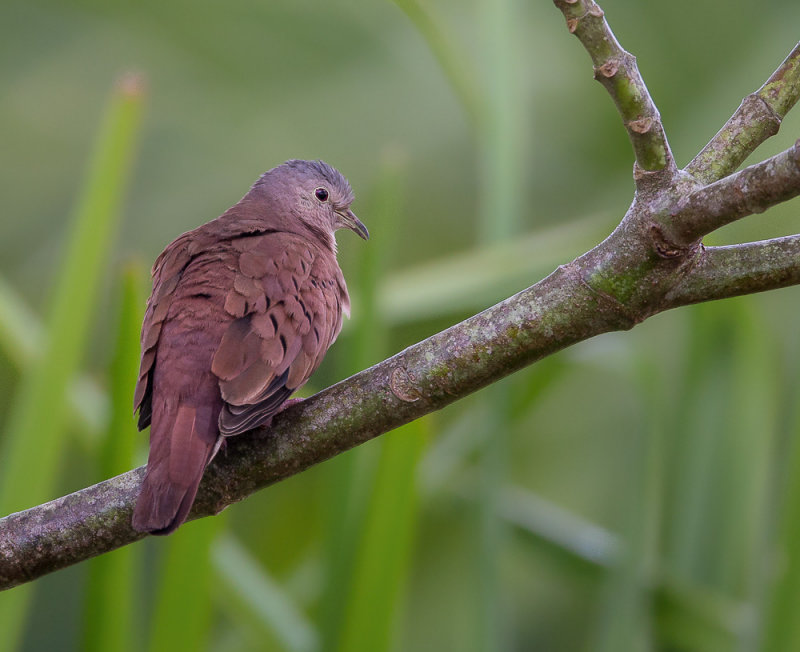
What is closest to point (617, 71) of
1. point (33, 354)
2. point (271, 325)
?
point (271, 325)

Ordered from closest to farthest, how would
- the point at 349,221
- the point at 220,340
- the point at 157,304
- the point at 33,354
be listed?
the point at 220,340
the point at 157,304
the point at 33,354
the point at 349,221

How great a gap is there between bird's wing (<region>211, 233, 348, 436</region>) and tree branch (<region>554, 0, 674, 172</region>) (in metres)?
0.79

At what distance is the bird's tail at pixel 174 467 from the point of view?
1605 mm

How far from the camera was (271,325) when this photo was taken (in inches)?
77.4

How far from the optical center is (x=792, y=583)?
211 cm

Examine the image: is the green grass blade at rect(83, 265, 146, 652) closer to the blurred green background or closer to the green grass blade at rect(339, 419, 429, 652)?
the blurred green background

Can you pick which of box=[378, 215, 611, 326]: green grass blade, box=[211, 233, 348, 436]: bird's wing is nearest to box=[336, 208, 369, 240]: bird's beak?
box=[378, 215, 611, 326]: green grass blade

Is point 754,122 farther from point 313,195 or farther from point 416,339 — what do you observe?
point 416,339

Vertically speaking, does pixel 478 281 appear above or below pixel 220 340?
above

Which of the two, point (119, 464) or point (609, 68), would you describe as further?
point (119, 464)

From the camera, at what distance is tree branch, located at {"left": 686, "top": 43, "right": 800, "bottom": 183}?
5.38 feet

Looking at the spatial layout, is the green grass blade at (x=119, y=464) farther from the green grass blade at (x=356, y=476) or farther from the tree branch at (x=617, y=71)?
the tree branch at (x=617, y=71)

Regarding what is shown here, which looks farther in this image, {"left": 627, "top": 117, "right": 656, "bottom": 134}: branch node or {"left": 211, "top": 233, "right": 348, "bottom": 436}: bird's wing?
{"left": 211, "top": 233, "right": 348, "bottom": 436}: bird's wing

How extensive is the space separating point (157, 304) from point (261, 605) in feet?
3.12
